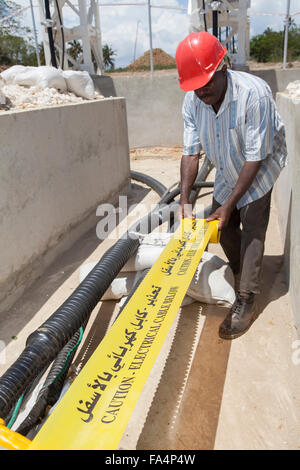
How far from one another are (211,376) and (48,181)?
2573mm

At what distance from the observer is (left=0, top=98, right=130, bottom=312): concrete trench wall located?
3.11 meters

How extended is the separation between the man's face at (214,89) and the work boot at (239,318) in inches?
54.8

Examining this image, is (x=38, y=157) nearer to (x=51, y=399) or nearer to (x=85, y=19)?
(x=51, y=399)

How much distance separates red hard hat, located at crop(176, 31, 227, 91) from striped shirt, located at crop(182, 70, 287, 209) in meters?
0.18

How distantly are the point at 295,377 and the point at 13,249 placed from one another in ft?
7.98

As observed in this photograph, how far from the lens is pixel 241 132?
228 cm

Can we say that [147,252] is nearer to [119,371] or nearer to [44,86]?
[119,371]

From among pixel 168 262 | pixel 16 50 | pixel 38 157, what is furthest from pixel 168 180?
pixel 16 50

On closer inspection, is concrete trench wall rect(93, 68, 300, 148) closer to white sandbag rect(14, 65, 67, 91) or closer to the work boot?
white sandbag rect(14, 65, 67, 91)

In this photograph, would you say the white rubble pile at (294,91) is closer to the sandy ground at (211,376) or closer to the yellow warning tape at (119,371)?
the sandy ground at (211,376)

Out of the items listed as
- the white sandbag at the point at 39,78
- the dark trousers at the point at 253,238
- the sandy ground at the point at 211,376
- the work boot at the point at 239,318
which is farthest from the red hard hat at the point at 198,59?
the white sandbag at the point at 39,78

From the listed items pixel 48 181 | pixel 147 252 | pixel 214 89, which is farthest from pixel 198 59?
pixel 48 181

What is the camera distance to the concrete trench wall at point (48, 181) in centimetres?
311

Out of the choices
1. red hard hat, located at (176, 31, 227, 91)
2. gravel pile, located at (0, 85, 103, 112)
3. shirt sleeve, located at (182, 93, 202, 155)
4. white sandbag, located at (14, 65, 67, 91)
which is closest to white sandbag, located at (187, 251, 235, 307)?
shirt sleeve, located at (182, 93, 202, 155)
